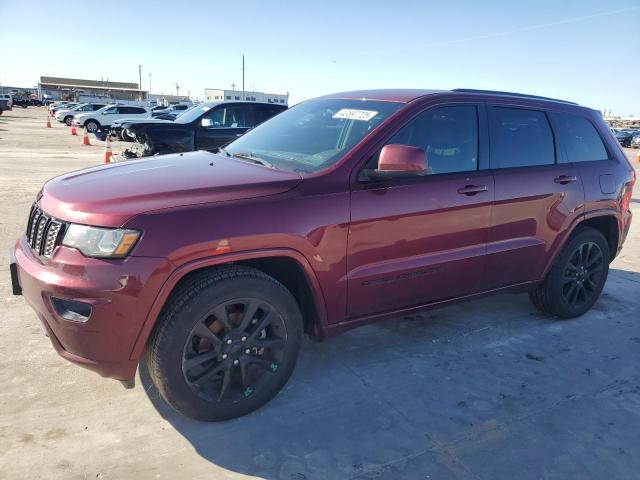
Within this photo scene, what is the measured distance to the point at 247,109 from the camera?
10711mm

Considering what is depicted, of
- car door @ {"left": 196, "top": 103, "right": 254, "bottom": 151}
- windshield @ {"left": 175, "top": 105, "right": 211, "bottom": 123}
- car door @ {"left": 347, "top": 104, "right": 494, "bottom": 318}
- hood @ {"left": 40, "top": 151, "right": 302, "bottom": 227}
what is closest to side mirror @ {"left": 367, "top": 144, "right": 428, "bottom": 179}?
car door @ {"left": 347, "top": 104, "right": 494, "bottom": 318}

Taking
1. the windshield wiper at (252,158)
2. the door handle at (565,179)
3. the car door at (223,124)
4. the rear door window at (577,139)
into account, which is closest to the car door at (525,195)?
the door handle at (565,179)

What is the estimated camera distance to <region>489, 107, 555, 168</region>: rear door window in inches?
145

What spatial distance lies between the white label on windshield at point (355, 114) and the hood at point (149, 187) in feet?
2.48

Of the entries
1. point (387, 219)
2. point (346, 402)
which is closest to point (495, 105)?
point (387, 219)

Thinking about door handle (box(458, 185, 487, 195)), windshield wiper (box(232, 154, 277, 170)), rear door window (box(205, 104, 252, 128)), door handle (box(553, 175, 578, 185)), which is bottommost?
door handle (box(458, 185, 487, 195))

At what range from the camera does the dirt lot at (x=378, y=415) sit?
8.20 feet

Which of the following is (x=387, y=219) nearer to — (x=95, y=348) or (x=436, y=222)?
(x=436, y=222)

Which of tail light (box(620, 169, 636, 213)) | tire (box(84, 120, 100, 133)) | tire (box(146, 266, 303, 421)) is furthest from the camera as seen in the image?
tire (box(84, 120, 100, 133))

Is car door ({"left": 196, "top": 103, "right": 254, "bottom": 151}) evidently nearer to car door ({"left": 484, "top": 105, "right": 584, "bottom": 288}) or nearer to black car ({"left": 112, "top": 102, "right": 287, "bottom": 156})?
black car ({"left": 112, "top": 102, "right": 287, "bottom": 156})

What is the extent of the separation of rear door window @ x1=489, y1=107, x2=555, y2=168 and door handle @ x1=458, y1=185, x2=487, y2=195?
0.24 meters

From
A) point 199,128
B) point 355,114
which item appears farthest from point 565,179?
point 199,128

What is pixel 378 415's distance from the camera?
2.92m

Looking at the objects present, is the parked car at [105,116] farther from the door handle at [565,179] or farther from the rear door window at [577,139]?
the door handle at [565,179]
